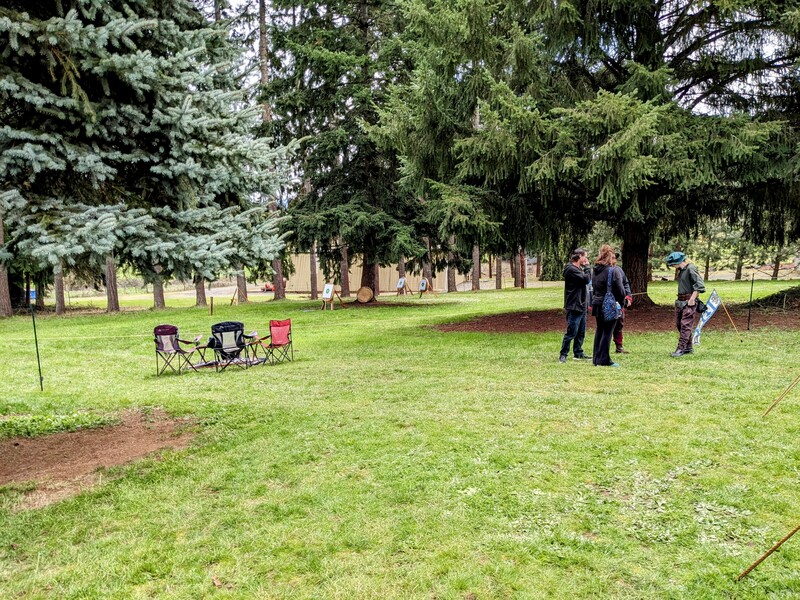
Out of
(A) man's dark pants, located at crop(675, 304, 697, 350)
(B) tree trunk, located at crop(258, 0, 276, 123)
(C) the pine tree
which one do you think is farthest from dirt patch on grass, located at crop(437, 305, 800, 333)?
(B) tree trunk, located at crop(258, 0, 276, 123)

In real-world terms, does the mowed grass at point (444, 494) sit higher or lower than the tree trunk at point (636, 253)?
lower

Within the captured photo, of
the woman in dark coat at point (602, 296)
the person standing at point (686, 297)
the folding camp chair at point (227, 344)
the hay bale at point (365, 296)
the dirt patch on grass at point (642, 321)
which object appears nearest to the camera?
the woman in dark coat at point (602, 296)

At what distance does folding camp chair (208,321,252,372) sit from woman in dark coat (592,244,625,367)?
5970 mm

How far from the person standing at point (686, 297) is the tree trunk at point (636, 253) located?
546 centimetres

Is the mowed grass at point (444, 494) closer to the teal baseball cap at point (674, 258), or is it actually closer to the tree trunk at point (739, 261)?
the teal baseball cap at point (674, 258)

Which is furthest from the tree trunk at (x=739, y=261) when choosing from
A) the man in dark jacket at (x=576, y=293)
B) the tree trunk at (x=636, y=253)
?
the man in dark jacket at (x=576, y=293)

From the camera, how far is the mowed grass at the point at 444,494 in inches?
118

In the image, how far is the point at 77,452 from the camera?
5312 millimetres

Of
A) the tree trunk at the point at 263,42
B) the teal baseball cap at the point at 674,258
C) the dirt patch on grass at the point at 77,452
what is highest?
the tree trunk at the point at 263,42

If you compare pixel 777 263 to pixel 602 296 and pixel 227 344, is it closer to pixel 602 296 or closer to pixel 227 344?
pixel 602 296

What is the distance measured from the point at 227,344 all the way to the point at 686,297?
7.69m

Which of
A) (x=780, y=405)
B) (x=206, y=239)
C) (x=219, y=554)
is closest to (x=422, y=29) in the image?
(x=206, y=239)

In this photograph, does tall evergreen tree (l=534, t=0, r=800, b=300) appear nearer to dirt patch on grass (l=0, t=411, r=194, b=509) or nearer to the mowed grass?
the mowed grass

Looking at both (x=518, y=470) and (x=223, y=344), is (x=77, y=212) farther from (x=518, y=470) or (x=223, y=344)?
(x=223, y=344)
